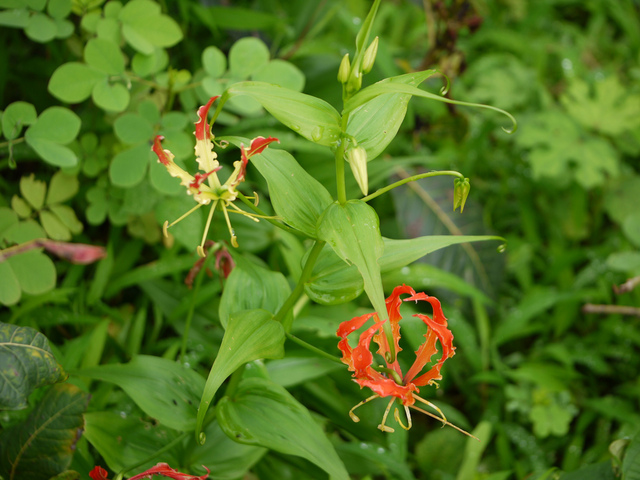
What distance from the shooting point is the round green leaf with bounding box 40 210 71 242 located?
1.10 metres

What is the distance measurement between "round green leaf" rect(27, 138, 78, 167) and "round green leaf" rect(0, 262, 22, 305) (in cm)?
21

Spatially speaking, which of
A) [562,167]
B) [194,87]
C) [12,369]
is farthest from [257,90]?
[562,167]

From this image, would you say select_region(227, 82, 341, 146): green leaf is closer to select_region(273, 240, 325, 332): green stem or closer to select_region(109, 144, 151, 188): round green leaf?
select_region(273, 240, 325, 332): green stem

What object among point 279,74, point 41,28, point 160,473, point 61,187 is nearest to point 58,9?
point 41,28

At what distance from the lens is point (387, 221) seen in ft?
5.63

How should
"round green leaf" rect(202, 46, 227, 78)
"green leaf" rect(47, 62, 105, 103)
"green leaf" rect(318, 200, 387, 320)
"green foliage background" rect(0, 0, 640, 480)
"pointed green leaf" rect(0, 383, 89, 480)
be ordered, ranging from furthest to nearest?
"round green leaf" rect(202, 46, 227, 78)
"green leaf" rect(47, 62, 105, 103)
"green foliage background" rect(0, 0, 640, 480)
"pointed green leaf" rect(0, 383, 89, 480)
"green leaf" rect(318, 200, 387, 320)

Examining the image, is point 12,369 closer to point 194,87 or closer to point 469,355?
point 194,87

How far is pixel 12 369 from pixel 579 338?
1570mm

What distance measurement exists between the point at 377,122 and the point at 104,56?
717 millimetres

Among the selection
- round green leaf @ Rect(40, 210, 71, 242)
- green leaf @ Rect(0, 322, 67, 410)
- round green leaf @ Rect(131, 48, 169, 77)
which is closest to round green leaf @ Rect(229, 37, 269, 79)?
round green leaf @ Rect(131, 48, 169, 77)

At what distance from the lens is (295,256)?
1333 millimetres

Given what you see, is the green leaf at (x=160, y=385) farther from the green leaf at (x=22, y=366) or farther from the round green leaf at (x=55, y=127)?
the round green leaf at (x=55, y=127)

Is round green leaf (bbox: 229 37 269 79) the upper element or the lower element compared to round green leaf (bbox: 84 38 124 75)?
upper

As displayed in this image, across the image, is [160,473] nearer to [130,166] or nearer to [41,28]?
[130,166]
